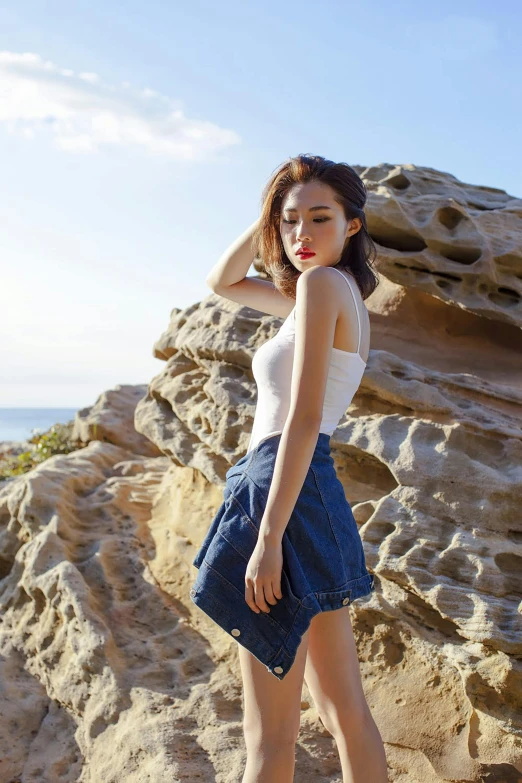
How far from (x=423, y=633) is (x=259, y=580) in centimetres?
166

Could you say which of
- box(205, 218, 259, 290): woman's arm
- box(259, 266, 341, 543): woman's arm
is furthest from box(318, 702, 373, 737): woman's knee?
box(205, 218, 259, 290): woman's arm

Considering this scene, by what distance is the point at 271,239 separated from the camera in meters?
2.75

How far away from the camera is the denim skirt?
218 cm

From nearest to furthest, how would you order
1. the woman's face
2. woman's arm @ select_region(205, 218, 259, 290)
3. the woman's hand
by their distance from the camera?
1. the woman's hand
2. the woman's face
3. woman's arm @ select_region(205, 218, 259, 290)

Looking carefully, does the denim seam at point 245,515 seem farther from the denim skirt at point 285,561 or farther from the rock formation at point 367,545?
the rock formation at point 367,545

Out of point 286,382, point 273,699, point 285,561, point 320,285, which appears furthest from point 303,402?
point 273,699

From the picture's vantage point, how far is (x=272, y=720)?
224 centimetres

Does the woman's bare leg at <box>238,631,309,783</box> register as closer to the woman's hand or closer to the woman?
the woman

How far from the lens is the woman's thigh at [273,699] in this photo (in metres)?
2.23

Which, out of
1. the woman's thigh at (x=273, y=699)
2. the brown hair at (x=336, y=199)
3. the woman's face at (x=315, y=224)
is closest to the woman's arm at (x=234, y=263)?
the brown hair at (x=336, y=199)

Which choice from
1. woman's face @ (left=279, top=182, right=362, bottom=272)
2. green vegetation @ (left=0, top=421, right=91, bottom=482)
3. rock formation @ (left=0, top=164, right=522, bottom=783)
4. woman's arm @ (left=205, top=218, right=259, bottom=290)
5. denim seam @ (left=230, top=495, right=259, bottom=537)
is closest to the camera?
denim seam @ (left=230, top=495, right=259, bottom=537)

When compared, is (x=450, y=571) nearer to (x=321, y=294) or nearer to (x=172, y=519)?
(x=321, y=294)

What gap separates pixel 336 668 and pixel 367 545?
134 cm

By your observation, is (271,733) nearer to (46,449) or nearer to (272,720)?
(272,720)
